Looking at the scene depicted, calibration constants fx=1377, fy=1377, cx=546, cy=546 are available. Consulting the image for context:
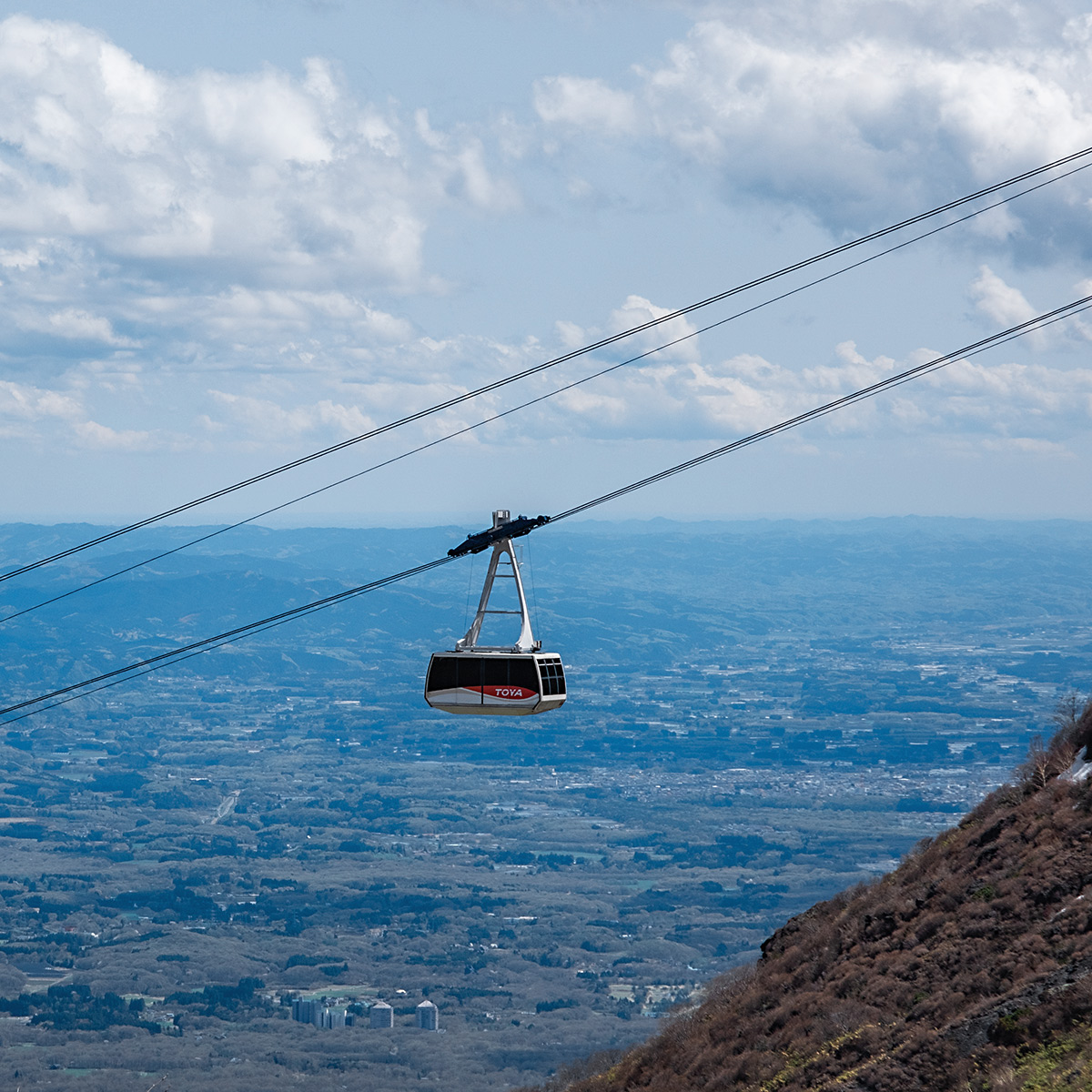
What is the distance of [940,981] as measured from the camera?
2541cm

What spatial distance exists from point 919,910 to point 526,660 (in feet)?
36.1

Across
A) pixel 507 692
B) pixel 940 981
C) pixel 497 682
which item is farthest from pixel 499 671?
pixel 940 981

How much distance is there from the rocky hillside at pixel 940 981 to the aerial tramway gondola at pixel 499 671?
27.2 ft

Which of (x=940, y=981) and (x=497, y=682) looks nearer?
(x=940, y=981)

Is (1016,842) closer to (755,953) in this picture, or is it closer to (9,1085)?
(9,1085)

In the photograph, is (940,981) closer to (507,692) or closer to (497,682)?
(507,692)

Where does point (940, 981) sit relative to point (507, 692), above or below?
below

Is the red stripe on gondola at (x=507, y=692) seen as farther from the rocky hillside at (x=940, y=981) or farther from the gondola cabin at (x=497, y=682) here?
the rocky hillside at (x=940, y=981)

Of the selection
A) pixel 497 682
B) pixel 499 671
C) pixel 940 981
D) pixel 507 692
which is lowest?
pixel 940 981

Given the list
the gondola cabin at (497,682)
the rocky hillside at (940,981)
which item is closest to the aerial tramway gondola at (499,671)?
the gondola cabin at (497,682)

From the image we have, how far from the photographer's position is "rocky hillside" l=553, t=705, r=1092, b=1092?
69.9ft

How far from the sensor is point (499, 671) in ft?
88.4

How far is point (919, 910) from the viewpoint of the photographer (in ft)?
99.9

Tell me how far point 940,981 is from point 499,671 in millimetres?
10035
